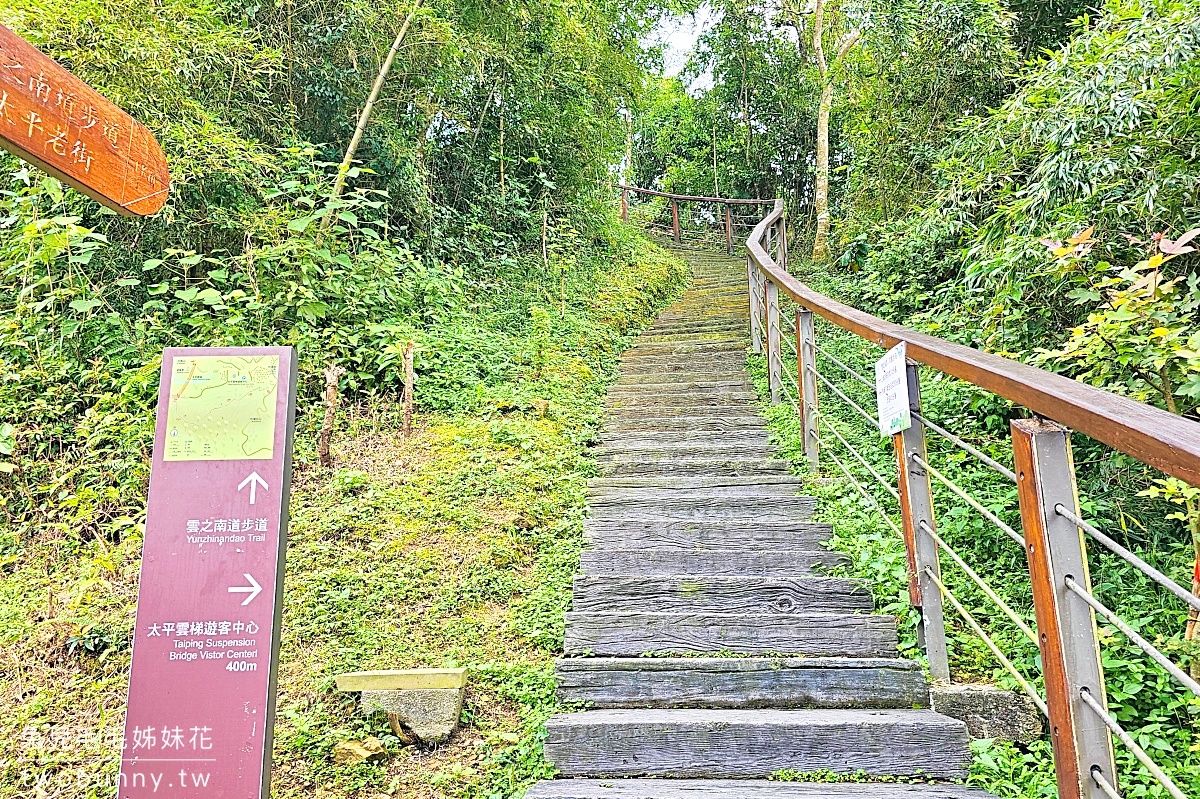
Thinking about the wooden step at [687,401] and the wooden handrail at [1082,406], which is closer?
the wooden handrail at [1082,406]

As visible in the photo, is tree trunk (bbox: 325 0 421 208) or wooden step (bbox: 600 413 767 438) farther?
tree trunk (bbox: 325 0 421 208)

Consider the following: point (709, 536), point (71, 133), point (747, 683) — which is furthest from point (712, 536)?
point (71, 133)

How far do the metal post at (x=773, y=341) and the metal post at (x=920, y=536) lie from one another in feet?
7.72

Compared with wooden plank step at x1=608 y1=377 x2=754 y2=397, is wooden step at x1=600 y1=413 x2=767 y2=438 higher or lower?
lower

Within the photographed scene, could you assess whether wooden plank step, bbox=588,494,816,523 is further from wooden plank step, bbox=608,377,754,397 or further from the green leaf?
the green leaf

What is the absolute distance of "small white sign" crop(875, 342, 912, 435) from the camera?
2.21 meters

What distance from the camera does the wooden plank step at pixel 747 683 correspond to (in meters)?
2.32

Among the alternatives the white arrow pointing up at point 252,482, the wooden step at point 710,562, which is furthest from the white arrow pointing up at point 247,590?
the wooden step at point 710,562

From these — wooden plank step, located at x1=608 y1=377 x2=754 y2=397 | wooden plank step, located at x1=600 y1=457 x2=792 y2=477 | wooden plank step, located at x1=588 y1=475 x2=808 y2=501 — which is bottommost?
wooden plank step, located at x1=588 y1=475 x2=808 y2=501

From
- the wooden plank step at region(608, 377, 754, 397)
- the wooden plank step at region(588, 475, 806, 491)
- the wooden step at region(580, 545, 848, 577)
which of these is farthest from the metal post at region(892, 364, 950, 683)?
the wooden plank step at region(608, 377, 754, 397)

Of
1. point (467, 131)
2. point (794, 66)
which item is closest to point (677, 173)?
point (794, 66)

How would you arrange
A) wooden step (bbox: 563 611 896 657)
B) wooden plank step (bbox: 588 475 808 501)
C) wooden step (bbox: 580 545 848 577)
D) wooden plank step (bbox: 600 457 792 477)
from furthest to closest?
wooden plank step (bbox: 600 457 792 477) < wooden plank step (bbox: 588 475 808 501) < wooden step (bbox: 580 545 848 577) < wooden step (bbox: 563 611 896 657)

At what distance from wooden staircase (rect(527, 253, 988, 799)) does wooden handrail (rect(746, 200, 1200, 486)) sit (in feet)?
3.30

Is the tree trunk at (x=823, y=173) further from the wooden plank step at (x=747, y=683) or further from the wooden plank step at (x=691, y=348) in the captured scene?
the wooden plank step at (x=747, y=683)
